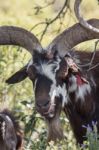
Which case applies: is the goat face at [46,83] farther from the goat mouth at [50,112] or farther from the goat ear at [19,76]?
the goat ear at [19,76]

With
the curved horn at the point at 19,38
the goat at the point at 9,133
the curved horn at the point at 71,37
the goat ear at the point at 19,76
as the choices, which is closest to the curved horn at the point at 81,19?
the curved horn at the point at 71,37

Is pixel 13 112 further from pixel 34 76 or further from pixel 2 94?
pixel 2 94

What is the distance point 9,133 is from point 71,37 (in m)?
1.90

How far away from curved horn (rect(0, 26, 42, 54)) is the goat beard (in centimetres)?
97

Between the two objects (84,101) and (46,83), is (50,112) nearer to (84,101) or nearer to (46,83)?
(46,83)

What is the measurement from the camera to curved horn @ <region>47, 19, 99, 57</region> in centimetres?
1219

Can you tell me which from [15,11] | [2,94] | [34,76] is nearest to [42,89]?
[34,76]

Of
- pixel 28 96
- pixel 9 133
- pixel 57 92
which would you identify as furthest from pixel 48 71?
pixel 28 96

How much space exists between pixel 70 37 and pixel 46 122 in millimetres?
1242

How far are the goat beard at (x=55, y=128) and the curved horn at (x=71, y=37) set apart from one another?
0.83m

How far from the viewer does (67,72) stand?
1193 centimetres

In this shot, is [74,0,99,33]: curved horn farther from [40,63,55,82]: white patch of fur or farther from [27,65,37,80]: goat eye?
[27,65,37,80]: goat eye

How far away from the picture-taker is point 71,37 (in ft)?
40.4

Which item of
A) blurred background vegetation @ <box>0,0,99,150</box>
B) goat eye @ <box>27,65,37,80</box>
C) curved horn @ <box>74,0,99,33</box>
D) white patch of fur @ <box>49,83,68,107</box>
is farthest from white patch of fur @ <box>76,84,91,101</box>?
curved horn @ <box>74,0,99,33</box>
